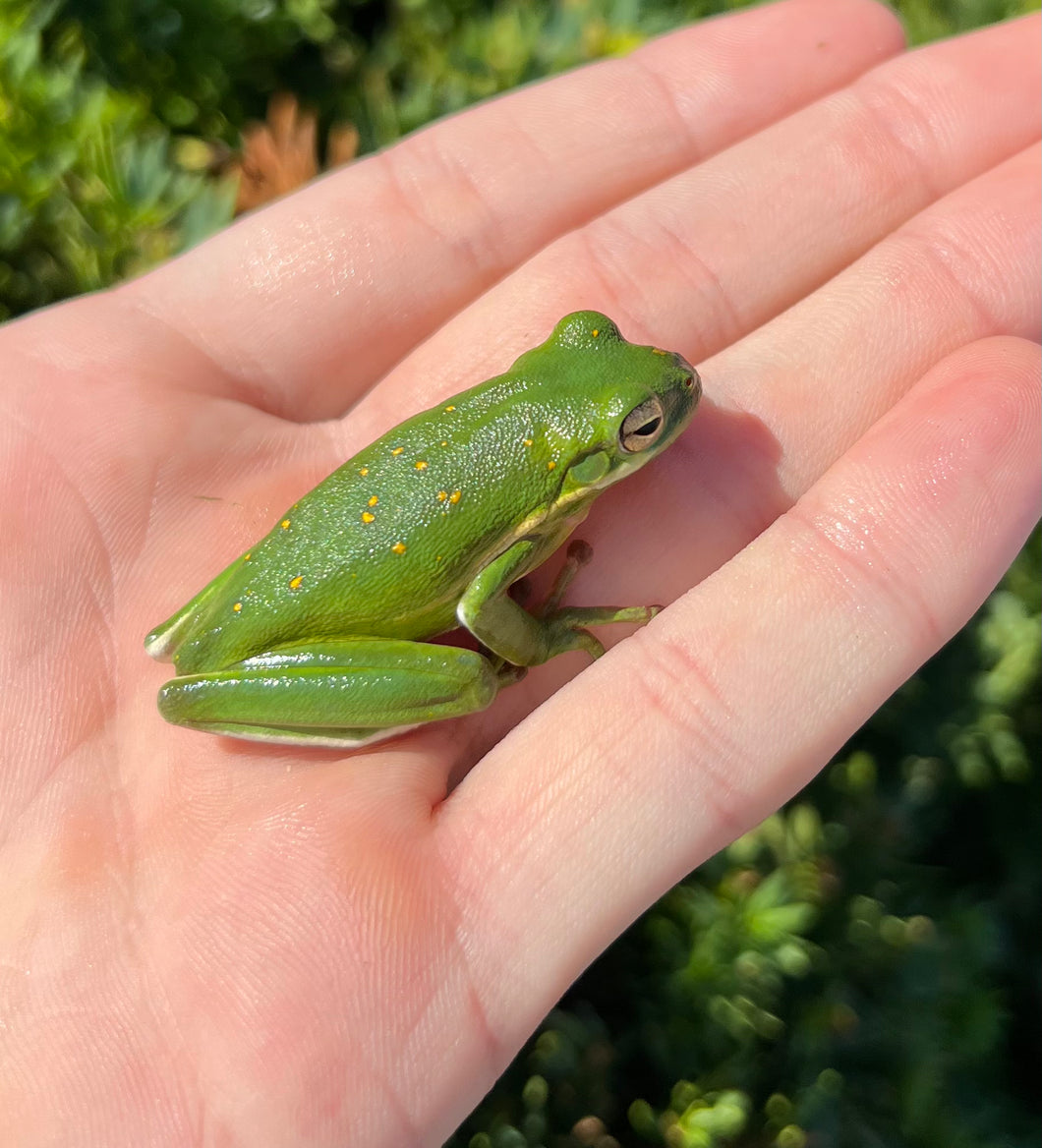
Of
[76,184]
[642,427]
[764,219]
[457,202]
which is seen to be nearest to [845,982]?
[642,427]

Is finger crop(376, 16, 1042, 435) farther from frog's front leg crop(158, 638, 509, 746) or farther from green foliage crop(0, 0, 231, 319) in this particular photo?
green foliage crop(0, 0, 231, 319)

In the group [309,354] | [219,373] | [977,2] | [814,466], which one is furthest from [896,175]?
[219,373]

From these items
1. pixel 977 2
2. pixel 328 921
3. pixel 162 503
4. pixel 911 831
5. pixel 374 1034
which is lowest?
pixel 911 831

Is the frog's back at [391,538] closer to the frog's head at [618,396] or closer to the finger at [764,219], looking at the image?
the frog's head at [618,396]

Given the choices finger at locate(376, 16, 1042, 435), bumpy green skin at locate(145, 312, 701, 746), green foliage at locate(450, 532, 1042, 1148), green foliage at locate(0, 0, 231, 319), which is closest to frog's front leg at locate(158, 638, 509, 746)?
bumpy green skin at locate(145, 312, 701, 746)

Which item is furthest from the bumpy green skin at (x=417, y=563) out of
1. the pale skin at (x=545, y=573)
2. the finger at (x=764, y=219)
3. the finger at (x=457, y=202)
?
the finger at (x=457, y=202)

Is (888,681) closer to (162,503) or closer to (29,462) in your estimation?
(162,503)

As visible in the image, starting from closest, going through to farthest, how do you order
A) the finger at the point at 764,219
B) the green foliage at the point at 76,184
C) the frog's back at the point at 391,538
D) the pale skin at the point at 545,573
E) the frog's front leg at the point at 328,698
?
the pale skin at the point at 545,573
the frog's front leg at the point at 328,698
the frog's back at the point at 391,538
the finger at the point at 764,219
the green foliage at the point at 76,184
